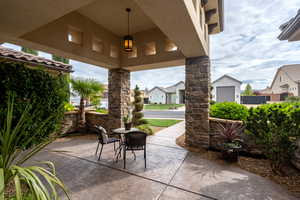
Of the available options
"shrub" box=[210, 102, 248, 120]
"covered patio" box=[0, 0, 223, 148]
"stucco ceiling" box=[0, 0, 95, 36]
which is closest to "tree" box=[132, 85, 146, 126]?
"covered patio" box=[0, 0, 223, 148]

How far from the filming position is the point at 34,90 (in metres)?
2.63

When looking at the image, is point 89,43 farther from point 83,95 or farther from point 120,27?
point 83,95

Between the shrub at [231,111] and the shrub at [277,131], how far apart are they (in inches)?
Answer: 44.5

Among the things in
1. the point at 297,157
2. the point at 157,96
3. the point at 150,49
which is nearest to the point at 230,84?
the point at 150,49

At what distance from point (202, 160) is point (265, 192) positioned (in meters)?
1.35

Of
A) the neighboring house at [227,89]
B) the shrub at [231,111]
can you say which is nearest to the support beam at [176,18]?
the shrub at [231,111]

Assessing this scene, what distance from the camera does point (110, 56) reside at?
5.20 metres

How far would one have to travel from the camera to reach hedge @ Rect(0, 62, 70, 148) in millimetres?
2279

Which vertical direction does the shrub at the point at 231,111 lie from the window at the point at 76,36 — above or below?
below

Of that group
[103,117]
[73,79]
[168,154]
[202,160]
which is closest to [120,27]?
[73,79]

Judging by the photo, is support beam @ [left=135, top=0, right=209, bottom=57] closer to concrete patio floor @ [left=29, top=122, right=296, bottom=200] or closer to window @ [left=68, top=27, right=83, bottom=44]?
concrete patio floor @ [left=29, top=122, right=296, bottom=200]

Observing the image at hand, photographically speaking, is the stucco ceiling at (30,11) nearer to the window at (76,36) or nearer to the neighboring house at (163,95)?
the window at (76,36)

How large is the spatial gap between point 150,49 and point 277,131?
4.73 metres

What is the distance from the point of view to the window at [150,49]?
510 centimetres
